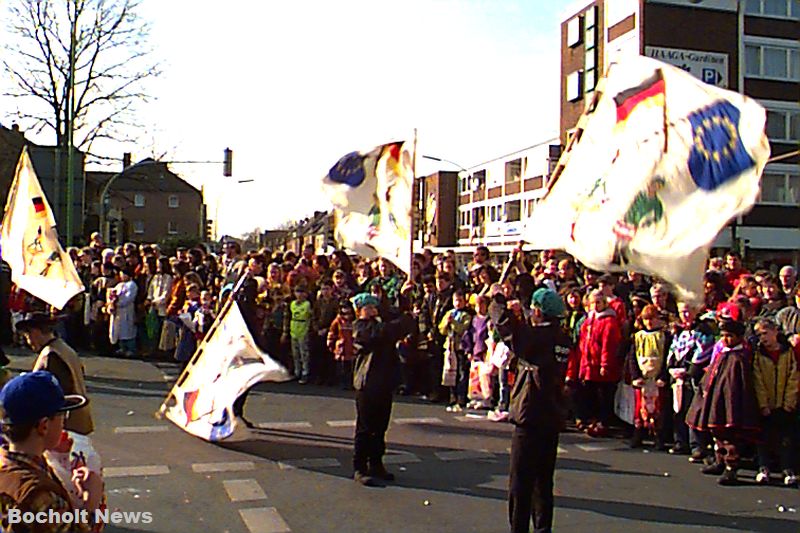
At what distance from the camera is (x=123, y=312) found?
16.2m

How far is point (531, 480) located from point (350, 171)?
17.3ft

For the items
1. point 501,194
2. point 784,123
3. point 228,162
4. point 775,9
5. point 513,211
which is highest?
point 775,9

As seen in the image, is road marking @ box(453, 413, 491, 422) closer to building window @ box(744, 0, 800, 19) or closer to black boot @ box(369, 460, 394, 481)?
black boot @ box(369, 460, 394, 481)

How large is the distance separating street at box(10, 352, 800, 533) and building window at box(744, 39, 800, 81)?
1573 inches

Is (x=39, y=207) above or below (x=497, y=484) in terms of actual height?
above

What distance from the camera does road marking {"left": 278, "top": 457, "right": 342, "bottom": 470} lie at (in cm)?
861

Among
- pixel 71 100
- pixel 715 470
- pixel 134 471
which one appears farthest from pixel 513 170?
pixel 134 471

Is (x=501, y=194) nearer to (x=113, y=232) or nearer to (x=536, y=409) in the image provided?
(x=113, y=232)

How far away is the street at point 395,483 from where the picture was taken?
6.95 m

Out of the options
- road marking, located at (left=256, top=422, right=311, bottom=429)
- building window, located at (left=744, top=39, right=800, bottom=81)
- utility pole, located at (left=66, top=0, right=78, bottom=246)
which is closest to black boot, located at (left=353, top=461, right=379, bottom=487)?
road marking, located at (left=256, top=422, right=311, bottom=429)

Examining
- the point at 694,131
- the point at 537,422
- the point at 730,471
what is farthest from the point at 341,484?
the point at 694,131

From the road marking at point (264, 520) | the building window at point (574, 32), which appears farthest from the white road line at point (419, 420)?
the building window at point (574, 32)

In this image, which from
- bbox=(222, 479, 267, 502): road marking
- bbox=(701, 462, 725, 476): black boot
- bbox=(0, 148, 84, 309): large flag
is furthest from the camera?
bbox=(0, 148, 84, 309): large flag

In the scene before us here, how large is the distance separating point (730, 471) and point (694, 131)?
14.1 ft
